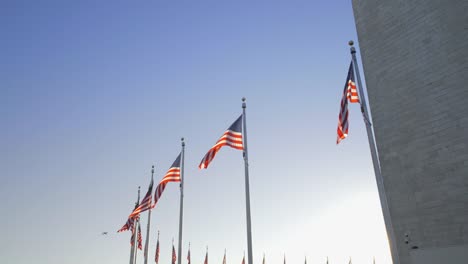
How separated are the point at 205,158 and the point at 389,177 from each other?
7964 millimetres

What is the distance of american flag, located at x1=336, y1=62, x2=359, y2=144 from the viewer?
44.6ft

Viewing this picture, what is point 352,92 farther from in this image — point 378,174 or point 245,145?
point 245,145

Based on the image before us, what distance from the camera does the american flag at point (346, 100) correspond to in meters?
13.6

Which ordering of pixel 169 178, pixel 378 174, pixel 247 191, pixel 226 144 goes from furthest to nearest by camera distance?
pixel 169 178 → pixel 226 144 → pixel 247 191 → pixel 378 174

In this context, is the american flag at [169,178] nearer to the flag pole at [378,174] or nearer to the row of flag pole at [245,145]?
Result: the row of flag pole at [245,145]

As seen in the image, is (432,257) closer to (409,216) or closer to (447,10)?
(409,216)

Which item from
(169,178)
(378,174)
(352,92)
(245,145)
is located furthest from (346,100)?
(169,178)

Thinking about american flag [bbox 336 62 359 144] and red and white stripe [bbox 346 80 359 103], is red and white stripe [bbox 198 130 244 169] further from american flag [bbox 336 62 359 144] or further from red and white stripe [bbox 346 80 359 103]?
red and white stripe [bbox 346 80 359 103]

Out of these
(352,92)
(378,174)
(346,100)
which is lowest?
(378,174)

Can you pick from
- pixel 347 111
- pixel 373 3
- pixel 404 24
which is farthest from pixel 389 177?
pixel 373 3

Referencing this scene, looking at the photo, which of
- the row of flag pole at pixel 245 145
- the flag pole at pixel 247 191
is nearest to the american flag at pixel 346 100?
the row of flag pole at pixel 245 145

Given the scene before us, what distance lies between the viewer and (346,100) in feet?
44.9

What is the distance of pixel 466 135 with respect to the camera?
14.1 m

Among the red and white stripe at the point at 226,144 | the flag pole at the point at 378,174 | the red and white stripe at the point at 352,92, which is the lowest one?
the flag pole at the point at 378,174
